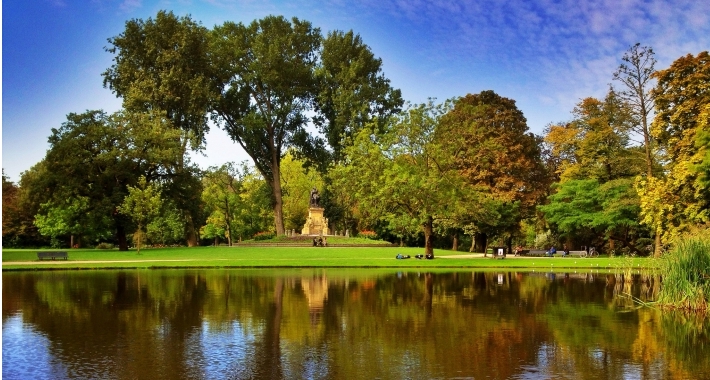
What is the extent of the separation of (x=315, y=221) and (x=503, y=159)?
834 inches

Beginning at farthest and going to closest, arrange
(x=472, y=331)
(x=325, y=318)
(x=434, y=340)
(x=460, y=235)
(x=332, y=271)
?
1. (x=460, y=235)
2. (x=332, y=271)
3. (x=325, y=318)
4. (x=472, y=331)
5. (x=434, y=340)

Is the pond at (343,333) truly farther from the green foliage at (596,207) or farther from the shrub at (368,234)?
the shrub at (368,234)

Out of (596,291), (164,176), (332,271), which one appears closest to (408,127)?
(332,271)

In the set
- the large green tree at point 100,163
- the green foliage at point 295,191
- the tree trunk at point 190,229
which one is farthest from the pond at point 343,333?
the green foliage at point 295,191

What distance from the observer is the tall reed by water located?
1730 cm

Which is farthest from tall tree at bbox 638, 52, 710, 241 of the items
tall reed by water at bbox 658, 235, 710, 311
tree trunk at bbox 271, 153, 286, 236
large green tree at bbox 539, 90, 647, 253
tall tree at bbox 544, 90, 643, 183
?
tree trunk at bbox 271, 153, 286, 236

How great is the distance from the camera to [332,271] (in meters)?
32.8

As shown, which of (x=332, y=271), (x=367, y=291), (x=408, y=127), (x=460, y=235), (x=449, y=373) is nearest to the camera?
(x=449, y=373)

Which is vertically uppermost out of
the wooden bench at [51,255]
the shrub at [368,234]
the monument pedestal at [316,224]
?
the monument pedestal at [316,224]

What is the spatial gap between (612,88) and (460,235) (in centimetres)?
2241

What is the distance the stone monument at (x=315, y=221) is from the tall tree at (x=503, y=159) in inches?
657

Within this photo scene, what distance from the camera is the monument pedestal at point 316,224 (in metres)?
64.8

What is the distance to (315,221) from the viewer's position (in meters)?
65.4

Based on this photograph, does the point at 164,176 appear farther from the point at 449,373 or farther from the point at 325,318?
the point at 449,373
